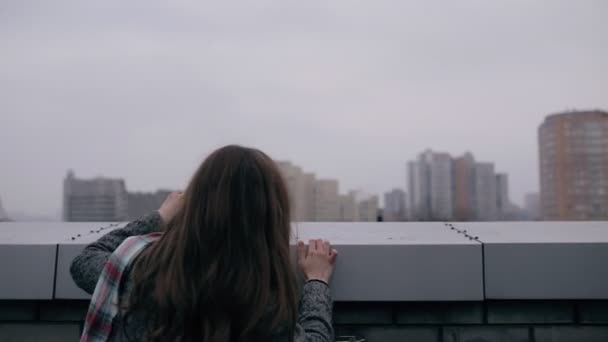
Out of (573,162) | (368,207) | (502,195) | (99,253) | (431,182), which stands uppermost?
(573,162)

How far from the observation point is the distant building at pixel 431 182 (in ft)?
246

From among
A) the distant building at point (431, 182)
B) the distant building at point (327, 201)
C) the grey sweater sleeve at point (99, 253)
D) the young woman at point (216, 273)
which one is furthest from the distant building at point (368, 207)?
the young woman at point (216, 273)

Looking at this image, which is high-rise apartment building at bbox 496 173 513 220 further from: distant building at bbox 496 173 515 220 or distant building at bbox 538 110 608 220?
distant building at bbox 538 110 608 220

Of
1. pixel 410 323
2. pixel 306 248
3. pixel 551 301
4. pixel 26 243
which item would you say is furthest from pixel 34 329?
pixel 551 301

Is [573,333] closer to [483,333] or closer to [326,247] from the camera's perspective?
[483,333]

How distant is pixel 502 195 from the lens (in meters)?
79.6

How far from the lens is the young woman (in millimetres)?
1141

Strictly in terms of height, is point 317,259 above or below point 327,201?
below

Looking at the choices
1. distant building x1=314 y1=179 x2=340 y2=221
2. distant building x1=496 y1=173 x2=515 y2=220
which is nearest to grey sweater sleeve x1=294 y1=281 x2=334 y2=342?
distant building x1=314 y1=179 x2=340 y2=221

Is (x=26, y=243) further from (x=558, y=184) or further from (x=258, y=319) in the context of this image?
(x=558, y=184)

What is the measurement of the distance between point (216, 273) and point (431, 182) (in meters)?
79.2

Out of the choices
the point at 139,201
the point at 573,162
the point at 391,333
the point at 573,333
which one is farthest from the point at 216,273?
the point at 573,162

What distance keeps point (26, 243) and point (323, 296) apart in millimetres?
1066

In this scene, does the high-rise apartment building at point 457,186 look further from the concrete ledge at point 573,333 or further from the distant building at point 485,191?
the concrete ledge at point 573,333
